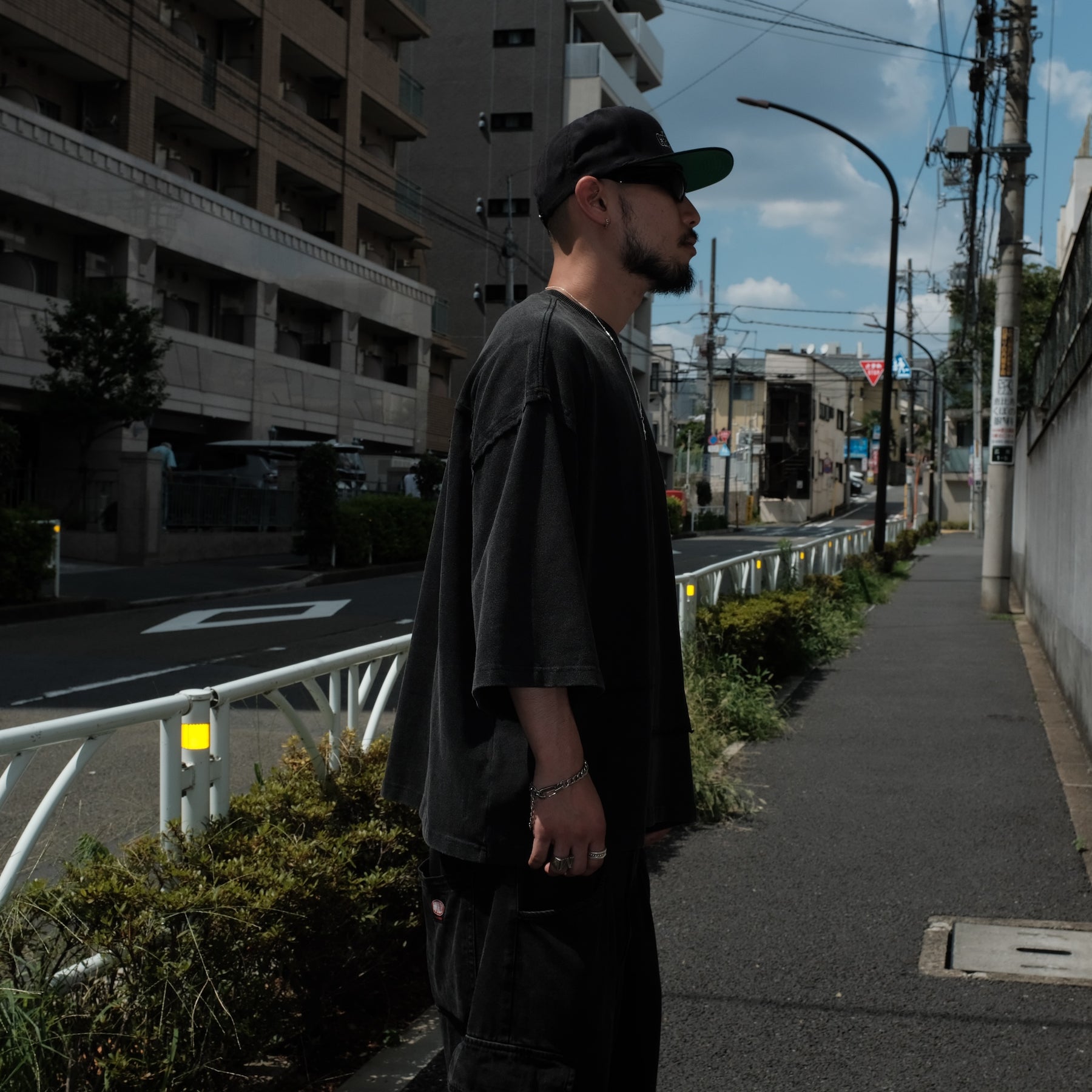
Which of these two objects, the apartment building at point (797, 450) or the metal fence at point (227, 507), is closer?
the metal fence at point (227, 507)

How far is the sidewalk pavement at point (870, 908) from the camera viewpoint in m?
3.45

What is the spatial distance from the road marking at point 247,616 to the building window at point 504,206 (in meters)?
37.2

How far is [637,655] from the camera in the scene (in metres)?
1.87

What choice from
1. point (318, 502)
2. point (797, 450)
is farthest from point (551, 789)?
point (797, 450)

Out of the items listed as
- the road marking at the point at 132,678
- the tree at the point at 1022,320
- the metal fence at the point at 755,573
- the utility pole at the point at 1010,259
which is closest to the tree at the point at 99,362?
the road marking at the point at 132,678

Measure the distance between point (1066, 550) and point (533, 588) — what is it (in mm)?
8936

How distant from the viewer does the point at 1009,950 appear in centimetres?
433

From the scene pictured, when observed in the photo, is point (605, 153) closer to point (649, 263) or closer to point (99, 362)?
point (649, 263)

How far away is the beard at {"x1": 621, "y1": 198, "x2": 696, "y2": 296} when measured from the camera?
6.70 ft

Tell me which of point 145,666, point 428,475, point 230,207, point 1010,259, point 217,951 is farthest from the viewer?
point 428,475

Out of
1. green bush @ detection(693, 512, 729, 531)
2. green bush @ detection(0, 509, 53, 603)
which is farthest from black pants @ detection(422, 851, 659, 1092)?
green bush @ detection(693, 512, 729, 531)

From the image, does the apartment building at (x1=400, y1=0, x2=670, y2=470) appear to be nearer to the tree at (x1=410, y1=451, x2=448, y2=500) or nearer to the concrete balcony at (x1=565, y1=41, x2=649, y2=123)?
the concrete balcony at (x1=565, y1=41, x2=649, y2=123)

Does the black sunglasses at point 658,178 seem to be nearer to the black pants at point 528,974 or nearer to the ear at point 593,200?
the ear at point 593,200

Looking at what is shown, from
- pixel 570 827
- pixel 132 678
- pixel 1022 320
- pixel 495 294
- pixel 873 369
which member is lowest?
pixel 132 678
